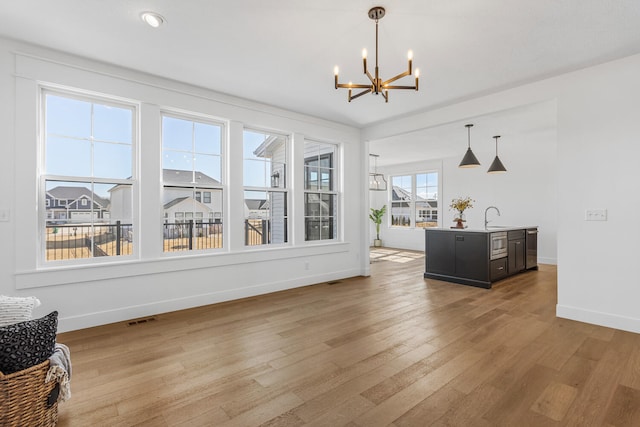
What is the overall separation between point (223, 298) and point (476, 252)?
156 inches

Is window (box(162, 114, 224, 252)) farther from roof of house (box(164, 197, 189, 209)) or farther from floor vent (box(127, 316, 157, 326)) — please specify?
floor vent (box(127, 316, 157, 326))

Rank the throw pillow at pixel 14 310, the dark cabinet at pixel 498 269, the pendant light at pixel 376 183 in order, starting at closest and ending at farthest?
the throw pillow at pixel 14 310
the dark cabinet at pixel 498 269
the pendant light at pixel 376 183

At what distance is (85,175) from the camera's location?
338cm

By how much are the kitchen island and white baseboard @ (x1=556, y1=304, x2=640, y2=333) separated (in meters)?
1.38

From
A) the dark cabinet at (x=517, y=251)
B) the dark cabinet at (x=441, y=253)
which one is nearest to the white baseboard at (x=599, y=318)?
the dark cabinet at (x=441, y=253)

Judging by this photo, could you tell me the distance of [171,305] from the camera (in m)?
3.81

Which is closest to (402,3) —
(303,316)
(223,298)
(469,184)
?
(303,316)

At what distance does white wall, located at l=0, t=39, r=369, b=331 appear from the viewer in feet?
9.64

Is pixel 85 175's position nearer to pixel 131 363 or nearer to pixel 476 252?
pixel 131 363

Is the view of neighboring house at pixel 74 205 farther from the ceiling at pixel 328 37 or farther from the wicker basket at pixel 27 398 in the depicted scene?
the wicker basket at pixel 27 398

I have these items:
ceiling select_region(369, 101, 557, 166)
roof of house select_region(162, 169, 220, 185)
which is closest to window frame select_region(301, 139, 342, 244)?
ceiling select_region(369, 101, 557, 166)

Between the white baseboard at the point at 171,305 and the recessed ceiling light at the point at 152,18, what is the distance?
2.85 m

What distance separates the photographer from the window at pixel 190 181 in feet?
12.9

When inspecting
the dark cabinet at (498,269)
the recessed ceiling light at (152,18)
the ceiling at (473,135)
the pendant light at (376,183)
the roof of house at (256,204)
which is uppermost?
the recessed ceiling light at (152,18)
